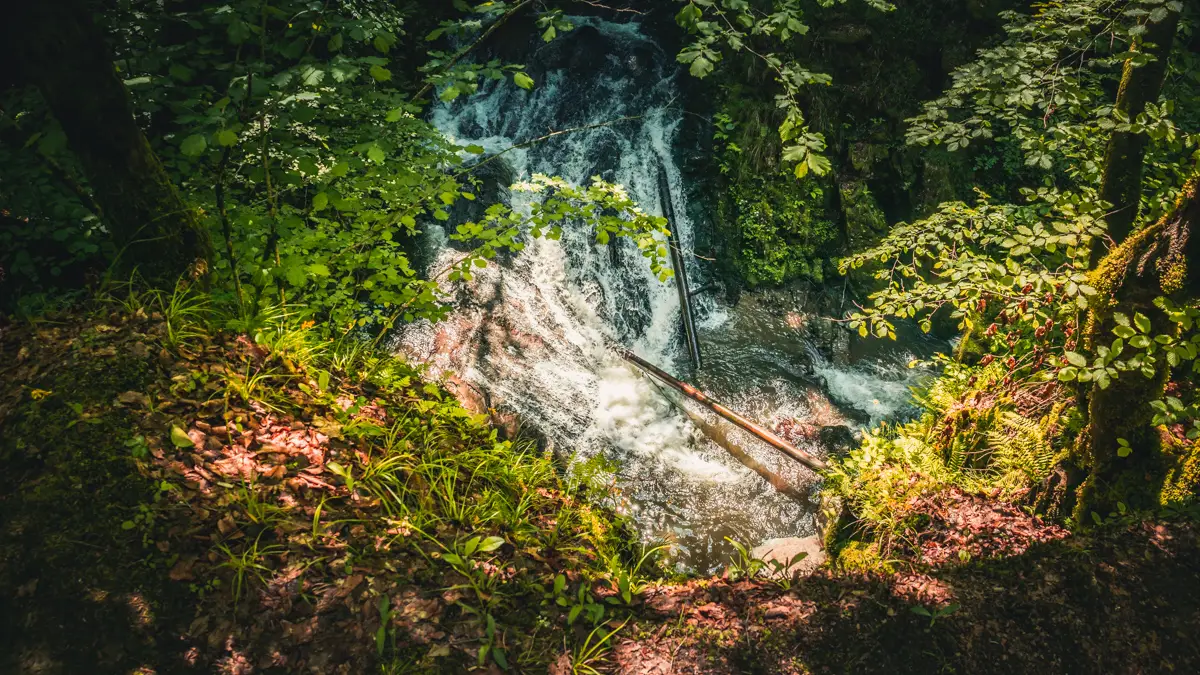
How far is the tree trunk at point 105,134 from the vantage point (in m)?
2.32

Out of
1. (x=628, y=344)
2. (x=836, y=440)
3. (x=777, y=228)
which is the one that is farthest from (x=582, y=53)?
(x=836, y=440)

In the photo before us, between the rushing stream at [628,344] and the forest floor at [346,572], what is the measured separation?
2443mm

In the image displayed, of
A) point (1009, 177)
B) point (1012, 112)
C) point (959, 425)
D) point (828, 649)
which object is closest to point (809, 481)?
point (959, 425)

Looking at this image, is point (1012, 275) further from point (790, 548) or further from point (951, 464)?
point (790, 548)

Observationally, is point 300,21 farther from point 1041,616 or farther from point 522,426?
point 1041,616

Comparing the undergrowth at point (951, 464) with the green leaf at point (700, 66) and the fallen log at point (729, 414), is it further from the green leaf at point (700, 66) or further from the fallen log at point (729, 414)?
the green leaf at point (700, 66)

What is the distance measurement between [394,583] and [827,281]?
801 centimetres

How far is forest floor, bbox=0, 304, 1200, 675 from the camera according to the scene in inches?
87.4

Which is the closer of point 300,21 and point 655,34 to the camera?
point 300,21

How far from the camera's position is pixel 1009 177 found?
28.8 feet

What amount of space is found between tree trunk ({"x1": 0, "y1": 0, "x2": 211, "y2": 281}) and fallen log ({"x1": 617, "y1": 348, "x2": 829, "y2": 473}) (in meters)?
5.03

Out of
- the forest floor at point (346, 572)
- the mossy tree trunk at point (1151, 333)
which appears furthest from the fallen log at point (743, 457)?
the mossy tree trunk at point (1151, 333)

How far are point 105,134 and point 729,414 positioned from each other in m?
5.89

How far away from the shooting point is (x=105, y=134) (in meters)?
2.64
